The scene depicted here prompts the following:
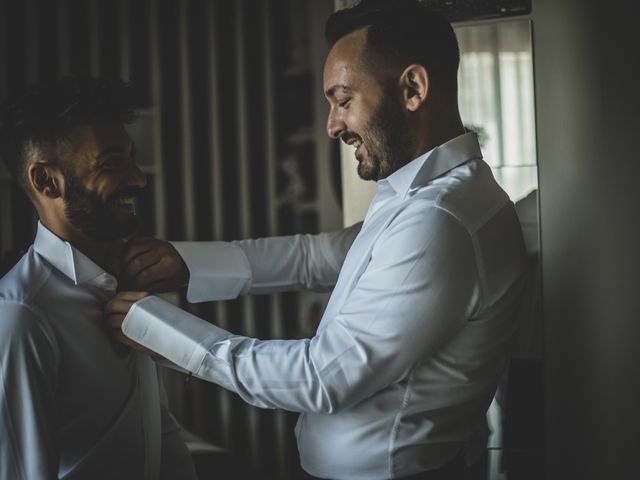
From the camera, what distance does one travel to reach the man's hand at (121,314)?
1.25 metres

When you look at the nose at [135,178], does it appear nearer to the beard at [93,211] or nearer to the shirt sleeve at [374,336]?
the beard at [93,211]

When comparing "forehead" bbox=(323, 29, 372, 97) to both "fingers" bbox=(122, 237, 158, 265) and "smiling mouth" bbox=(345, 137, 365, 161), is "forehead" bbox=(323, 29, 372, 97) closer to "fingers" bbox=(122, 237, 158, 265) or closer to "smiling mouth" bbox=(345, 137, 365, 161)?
"smiling mouth" bbox=(345, 137, 365, 161)

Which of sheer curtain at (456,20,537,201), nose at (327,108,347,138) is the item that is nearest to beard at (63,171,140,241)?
nose at (327,108,347,138)

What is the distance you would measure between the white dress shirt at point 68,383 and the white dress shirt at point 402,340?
14cm

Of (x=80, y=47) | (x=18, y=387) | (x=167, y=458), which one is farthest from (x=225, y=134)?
(x=18, y=387)

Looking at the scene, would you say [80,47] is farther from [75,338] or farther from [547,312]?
[547,312]

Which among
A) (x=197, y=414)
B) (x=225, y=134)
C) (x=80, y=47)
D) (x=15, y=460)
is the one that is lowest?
(x=197, y=414)

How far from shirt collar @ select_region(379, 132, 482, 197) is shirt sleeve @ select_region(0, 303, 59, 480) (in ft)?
2.39

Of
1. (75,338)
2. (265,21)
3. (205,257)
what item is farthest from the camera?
(265,21)

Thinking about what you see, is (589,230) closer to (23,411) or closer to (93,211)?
(93,211)

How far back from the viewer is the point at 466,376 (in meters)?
1.18

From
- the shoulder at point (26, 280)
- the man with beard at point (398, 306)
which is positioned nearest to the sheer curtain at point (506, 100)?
the man with beard at point (398, 306)

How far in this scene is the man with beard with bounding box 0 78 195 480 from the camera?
113 centimetres

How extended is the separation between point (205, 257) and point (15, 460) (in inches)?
25.1
